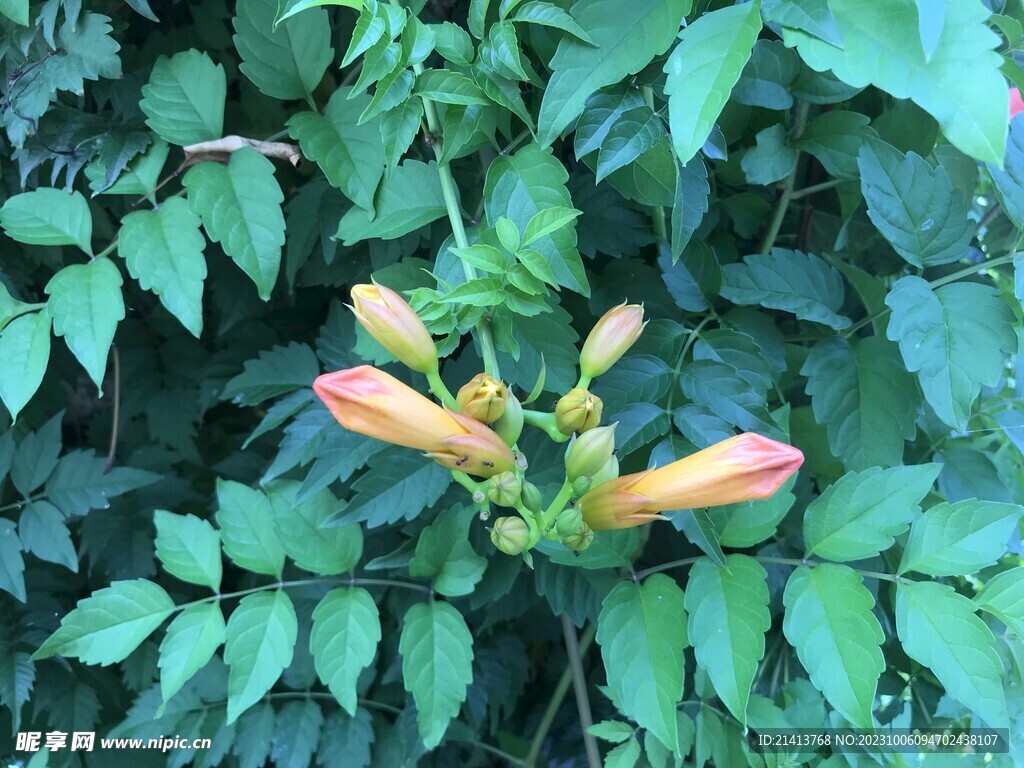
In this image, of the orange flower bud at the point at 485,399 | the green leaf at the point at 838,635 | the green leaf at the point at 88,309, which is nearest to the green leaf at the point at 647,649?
the green leaf at the point at 838,635

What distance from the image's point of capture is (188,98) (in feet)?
3.36

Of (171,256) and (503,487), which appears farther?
(171,256)

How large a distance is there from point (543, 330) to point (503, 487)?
297 mm

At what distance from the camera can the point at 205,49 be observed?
4.10 ft

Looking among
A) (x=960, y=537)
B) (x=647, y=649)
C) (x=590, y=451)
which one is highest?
(x=590, y=451)

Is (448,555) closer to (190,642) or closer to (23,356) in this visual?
(190,642)

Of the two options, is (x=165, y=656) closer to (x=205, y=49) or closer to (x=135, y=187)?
(x=135, y=187)

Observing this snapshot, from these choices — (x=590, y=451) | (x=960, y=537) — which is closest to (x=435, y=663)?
(x=590, y=451)

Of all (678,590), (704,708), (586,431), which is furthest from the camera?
(704,708)

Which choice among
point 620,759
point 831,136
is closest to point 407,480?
point 620,759

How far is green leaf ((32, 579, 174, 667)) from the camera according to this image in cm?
102

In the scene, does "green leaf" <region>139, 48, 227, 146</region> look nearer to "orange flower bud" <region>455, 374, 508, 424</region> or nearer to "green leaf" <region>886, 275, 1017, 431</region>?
"orange flower bud" <region>455, 374, 508, 424</region>

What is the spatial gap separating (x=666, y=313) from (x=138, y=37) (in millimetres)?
1067

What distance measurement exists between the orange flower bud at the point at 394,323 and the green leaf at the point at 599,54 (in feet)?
0.79
